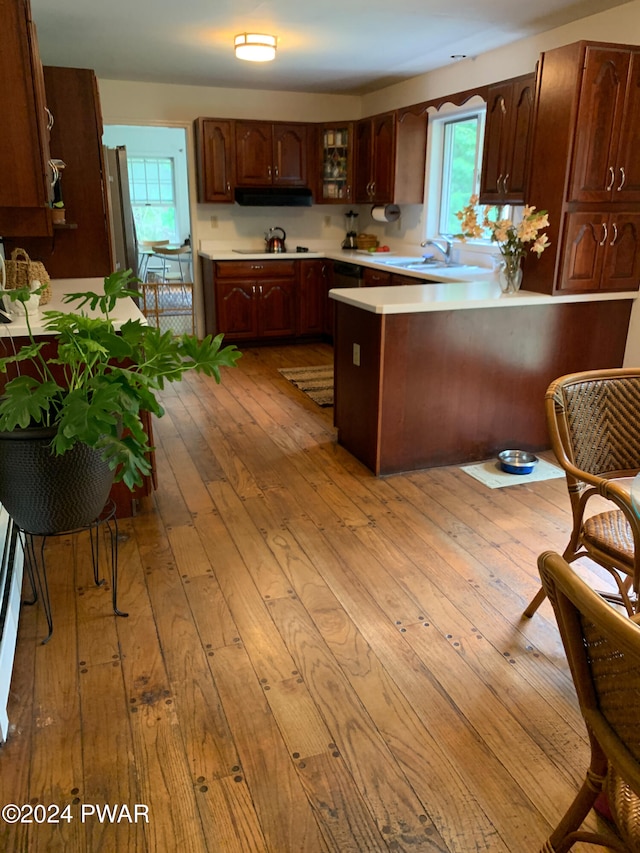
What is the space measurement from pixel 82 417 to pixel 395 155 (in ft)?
16.0

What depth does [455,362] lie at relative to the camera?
11.3 ft

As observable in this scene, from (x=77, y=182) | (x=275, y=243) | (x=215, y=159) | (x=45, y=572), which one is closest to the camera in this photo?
(x=45, y=572)

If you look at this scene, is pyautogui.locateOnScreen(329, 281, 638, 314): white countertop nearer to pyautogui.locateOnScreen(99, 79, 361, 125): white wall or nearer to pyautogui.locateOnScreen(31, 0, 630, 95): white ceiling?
pyautogui.locateOnScreen(31, 0, 630, 95): white ceiling

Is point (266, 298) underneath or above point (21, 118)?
underneath

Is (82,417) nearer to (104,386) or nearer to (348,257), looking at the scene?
(104,386)

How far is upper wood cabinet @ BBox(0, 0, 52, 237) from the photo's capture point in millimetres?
2443

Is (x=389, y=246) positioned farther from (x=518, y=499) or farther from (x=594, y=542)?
(x=594, y=542)

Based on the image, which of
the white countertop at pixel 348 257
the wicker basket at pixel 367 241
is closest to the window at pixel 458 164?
the white countertop at pixel 348 257

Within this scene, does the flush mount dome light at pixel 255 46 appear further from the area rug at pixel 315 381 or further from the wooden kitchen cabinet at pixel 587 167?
the area rug at pixel 315 381

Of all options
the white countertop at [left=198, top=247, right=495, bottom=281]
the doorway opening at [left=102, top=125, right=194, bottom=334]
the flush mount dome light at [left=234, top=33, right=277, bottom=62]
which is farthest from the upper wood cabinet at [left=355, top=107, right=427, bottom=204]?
the doorway opening at [left=102, top=125, right=194, bottom=334]

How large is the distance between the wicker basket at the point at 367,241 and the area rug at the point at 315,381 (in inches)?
63.3

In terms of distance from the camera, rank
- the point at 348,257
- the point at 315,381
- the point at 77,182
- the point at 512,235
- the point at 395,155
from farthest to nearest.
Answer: the point at 348,257, the point at 395,155, the point at 315,381, the point at 77,182, the point at 512,235

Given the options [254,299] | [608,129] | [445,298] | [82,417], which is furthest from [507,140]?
[82,417]

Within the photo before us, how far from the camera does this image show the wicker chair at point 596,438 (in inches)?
74.9
